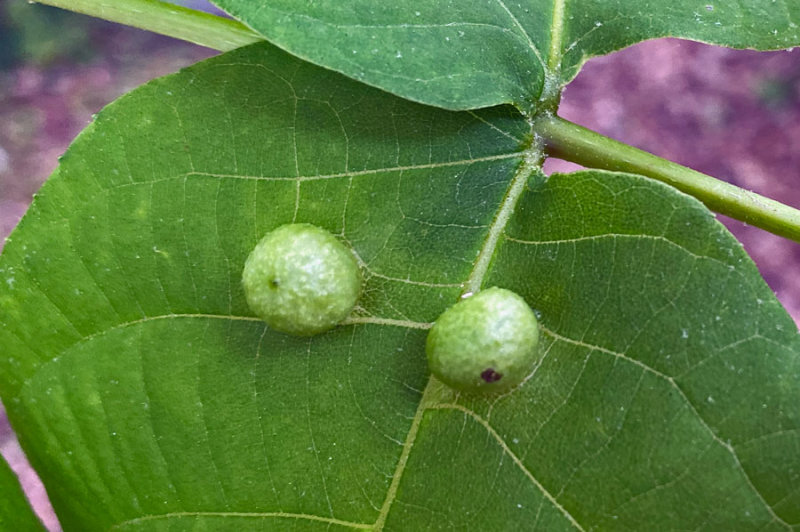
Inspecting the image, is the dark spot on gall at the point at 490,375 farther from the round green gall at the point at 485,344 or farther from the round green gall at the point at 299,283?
the round green gall at the point at 299,283

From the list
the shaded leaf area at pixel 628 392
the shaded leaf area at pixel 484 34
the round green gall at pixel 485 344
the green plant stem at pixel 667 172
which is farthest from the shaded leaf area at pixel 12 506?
the green plant stem at pixel 667 172

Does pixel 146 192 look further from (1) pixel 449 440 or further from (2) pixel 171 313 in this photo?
(1) pixel 449 440

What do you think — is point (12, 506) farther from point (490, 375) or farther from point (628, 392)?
point (628, 392)

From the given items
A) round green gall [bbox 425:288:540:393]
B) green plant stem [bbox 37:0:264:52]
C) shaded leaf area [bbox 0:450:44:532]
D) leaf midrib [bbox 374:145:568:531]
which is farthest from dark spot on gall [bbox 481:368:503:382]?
shaded leaf area [bbox 0:450:44:532]

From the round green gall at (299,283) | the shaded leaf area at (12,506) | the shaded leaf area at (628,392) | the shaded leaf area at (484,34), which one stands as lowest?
the shaded leaf area at (12,506)

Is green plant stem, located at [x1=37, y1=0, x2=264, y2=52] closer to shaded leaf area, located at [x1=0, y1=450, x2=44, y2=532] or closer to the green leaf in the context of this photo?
the green leaf

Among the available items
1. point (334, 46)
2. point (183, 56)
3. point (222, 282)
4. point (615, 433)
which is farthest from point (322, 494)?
point (183, 56)
